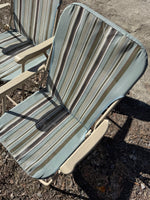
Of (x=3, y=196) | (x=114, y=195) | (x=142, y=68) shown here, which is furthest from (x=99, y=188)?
(x=142, y=68)

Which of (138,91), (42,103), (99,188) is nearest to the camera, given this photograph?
(42,103)

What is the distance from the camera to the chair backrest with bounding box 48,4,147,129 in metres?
1.70

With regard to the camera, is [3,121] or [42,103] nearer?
[3,121]

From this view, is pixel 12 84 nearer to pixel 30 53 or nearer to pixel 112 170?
pixel 30 53

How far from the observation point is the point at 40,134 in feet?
6.67

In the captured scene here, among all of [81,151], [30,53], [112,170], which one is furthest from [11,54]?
[112,170]

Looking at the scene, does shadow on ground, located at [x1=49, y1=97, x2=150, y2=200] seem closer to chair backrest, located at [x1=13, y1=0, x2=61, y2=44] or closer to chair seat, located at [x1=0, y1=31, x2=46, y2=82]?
chair seat, located at [x1=0, y1=31, x2=46, y2=82]

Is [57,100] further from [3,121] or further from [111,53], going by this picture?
[111,53]

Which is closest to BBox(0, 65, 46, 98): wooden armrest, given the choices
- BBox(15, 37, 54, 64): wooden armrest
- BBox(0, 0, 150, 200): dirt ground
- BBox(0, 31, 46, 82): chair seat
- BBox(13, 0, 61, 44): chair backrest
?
BBox(15, 37, 54, 64): wooden armrest

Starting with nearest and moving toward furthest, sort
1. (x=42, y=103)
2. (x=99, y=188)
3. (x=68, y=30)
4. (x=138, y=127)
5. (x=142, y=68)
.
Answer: (x=142, y=68)
(x=68, y=30)
(x=42, y=103)
(x=99, y=188)
(x=138, y=127)

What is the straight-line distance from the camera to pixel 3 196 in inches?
90.0

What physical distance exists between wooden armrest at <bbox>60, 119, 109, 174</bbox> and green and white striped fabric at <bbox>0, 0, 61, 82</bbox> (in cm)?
114

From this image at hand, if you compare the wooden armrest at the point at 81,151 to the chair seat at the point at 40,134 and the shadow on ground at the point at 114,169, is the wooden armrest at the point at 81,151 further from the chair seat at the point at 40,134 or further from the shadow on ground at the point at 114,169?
the shadow on ground at the point at 114,169

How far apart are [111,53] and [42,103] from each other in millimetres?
881
